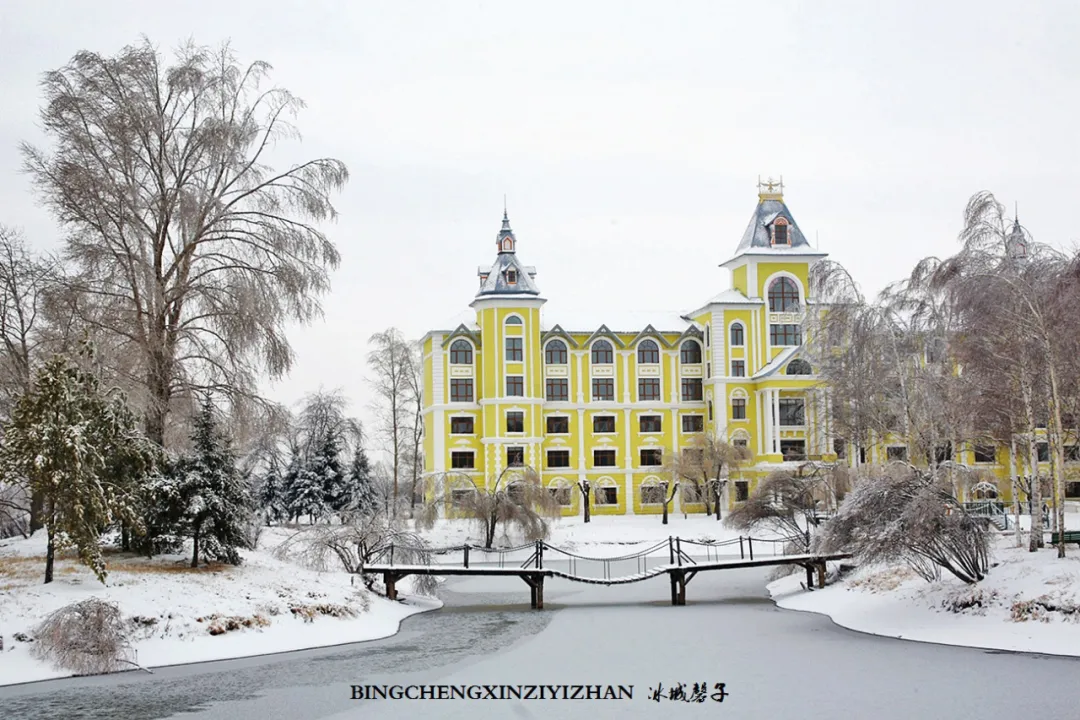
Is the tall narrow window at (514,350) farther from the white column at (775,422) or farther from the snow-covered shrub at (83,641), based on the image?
the snow-covered shrub at (83,641)

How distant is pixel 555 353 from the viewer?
6525cm

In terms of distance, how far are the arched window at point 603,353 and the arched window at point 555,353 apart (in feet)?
5.82

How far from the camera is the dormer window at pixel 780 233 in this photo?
65.2 m

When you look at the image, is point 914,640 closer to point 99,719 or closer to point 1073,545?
point 1073,545

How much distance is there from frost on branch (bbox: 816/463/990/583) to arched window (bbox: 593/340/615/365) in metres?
38.9

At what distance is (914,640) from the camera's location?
23.8 m

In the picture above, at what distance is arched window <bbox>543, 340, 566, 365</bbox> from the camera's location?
65.1m

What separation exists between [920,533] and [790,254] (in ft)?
134

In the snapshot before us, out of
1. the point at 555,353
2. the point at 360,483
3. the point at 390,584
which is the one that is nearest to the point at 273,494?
the point at 360,483

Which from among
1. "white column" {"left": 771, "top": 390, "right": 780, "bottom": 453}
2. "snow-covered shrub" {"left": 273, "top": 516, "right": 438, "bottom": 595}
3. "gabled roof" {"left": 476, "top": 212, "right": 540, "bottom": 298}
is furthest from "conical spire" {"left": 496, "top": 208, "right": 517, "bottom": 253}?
"snow-covered shrub" {"left": 273, "top": 516, "right": 438, "bottom": 595}

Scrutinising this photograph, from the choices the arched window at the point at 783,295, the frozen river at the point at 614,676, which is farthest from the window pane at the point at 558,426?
the frozen river at the point at 614,676

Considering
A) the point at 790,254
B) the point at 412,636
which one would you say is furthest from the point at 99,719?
the point at 790,254

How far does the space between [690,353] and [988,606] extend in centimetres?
4229

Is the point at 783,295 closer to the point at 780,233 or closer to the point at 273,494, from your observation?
the point at 780,233
